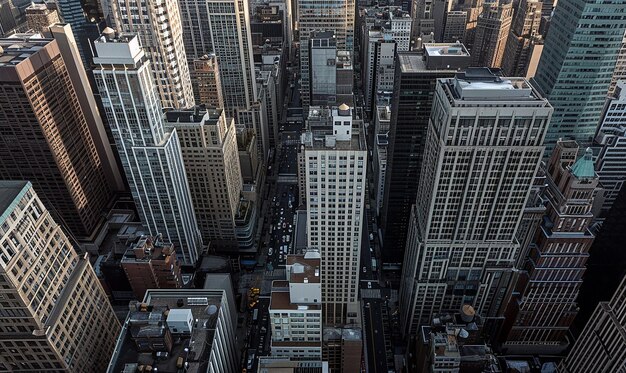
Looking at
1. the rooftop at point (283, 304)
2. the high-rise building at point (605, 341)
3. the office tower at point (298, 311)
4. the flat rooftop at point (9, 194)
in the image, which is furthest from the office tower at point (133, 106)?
the high-rise building at point (605, 341)

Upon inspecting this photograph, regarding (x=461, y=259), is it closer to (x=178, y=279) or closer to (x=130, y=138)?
(x=178, y=279)

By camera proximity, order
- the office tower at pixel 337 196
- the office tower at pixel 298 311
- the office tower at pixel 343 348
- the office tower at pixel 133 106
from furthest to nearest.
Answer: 1. the office tower at pixel 133 106
2. the office tower at pixel 343 348
3. the office tower at pixel 337 196
4. the office tower at pixel 298 311

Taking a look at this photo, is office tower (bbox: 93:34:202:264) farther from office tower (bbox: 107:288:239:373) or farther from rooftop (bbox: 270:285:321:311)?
rooftop (bbox: 270:285:321:311)

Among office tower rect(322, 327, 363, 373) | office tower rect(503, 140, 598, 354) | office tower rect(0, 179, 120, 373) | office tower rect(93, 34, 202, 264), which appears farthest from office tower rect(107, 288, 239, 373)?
office tower rect(503, 140, 598, 354)

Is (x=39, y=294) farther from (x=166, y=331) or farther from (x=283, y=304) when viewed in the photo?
(x=283, y=304)

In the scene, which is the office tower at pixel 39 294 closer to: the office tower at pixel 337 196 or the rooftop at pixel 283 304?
the rooftop at pixel 283 304

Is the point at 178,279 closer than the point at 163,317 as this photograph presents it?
No

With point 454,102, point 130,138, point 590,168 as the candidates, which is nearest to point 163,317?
point 130,138
